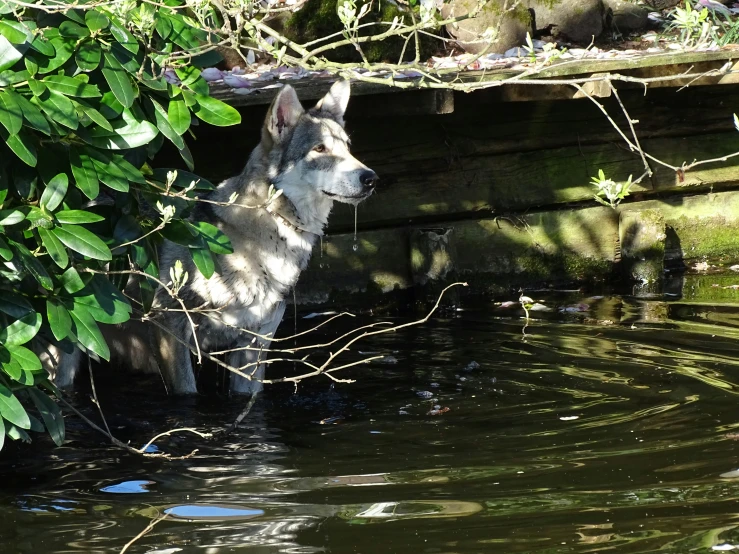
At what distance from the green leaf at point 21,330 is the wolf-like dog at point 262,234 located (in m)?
1.85

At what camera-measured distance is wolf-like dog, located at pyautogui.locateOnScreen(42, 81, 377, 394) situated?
207 inches

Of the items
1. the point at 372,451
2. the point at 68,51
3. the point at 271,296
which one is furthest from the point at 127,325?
the point at 68,51

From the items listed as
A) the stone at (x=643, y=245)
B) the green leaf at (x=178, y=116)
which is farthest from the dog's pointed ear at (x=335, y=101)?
the stone at (x=643, y=245)

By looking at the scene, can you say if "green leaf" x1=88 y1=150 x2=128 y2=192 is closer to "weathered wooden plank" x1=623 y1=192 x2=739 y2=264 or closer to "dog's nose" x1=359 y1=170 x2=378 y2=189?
"dog's nose" x1=359 y1=170 x2=378 y2=189

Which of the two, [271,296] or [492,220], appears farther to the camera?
[492,220]

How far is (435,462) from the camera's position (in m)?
3.89

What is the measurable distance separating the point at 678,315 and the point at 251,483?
12.5 ft

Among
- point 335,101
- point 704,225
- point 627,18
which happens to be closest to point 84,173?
point 335,101

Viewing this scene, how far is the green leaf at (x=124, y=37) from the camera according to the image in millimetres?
3398

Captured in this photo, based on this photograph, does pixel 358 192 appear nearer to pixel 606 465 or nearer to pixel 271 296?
pixel 271 296

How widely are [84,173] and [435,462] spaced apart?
174cm

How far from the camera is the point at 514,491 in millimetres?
3461

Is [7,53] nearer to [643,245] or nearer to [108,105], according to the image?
[108,105]

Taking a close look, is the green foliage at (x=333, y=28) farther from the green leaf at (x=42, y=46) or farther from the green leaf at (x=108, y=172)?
the green leaf at (x=42, y=46)
